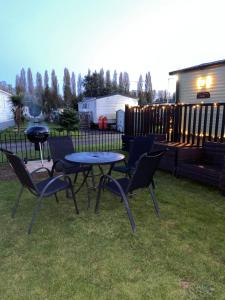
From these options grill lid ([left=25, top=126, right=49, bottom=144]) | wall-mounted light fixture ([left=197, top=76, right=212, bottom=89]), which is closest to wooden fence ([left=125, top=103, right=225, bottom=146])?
wall-mounted light fixture ([left=197, top=76, right=212, bottom=89])

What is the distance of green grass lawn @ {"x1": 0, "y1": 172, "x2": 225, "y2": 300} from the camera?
1.76m

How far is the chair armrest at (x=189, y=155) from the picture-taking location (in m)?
4.71

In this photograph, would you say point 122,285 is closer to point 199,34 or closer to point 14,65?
point 199,34

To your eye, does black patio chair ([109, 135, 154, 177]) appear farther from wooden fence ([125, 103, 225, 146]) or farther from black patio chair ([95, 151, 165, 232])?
wooden fence ([125, 103, 225, 146])

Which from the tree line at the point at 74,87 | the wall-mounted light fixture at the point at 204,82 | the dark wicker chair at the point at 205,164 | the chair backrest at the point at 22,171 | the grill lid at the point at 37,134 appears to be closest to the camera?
the chair backrest at the point at 22,171

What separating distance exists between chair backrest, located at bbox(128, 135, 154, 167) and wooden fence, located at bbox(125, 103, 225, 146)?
5.07 ft

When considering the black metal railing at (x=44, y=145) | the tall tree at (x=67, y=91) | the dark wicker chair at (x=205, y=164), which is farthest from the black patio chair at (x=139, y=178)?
the tall tree at (x=67, y=91)

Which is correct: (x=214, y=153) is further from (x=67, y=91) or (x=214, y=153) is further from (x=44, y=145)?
(x=67, y=91)

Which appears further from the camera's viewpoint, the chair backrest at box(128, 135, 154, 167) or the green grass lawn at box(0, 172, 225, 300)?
the chair backrest at box(128, 135, 154, 167)

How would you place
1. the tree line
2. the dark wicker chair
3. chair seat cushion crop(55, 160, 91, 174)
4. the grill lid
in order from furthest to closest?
the tree line
the grill lid
the dark wicker chair
chair seat cushion crop(55, 160, 91, 174)

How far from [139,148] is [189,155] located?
120cm

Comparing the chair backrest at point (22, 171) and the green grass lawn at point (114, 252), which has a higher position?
the chair backrest at point (22, 171)

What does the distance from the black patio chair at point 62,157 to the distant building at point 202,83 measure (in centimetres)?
657

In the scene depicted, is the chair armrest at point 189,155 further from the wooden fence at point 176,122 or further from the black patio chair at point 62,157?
the black patio chair at point 62,157
